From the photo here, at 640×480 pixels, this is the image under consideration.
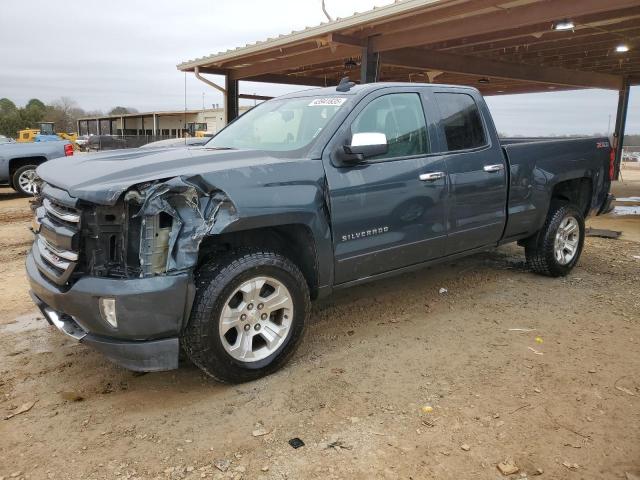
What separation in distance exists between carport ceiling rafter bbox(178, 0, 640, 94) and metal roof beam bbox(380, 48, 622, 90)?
2cm

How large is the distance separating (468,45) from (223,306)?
967cm

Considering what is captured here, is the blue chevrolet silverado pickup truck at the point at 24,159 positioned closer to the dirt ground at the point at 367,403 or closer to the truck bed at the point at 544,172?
the dirt ground at the point at 367,403

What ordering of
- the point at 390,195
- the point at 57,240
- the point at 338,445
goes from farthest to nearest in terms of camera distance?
the point at 390,195, the point at 57,240, the point at 338,445

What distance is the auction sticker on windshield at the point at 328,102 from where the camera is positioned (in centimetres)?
392

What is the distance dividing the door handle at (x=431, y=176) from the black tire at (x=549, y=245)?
1909mm

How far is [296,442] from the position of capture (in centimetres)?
273

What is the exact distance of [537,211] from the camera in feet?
17.1

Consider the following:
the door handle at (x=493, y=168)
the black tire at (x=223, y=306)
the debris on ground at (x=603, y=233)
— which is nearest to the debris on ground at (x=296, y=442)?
the black tire at (x=223, y=306)

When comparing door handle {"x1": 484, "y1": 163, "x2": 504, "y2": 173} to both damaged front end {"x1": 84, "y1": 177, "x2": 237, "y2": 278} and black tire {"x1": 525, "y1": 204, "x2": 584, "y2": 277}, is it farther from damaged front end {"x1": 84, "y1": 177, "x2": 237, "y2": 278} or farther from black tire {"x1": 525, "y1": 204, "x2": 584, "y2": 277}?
damaged front end {"x1": 84, "y1": 177, "x2": 237, "y2": 278}

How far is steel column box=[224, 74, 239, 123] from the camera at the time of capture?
14906 mm

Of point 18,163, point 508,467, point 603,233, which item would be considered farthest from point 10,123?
point 508,467

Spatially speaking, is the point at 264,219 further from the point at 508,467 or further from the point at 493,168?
the point at 493,168

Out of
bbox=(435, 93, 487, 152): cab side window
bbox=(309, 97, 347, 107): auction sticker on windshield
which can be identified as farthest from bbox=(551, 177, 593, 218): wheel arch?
bbox=(309, 97, 347, 107): auction sticker on windshield

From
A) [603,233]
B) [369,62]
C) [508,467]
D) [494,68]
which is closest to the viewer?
[508,467]
